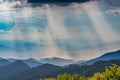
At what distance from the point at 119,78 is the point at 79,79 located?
21922 mm

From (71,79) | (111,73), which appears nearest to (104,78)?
(111,73)

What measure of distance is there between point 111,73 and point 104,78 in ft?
10.7

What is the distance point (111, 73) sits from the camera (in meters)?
96.8

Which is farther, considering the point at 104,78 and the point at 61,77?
the point at 61,77

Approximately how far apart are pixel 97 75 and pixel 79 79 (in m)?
14.7

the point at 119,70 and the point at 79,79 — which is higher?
the point at 119,70

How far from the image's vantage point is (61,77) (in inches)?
4466

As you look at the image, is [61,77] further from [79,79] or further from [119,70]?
[119,70]

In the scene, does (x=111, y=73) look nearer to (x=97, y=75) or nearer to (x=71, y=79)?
(x=97, y=75)

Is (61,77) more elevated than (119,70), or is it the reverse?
(119,70)

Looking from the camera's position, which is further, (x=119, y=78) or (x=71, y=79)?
A: (x=71, y=79)

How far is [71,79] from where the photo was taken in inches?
4380

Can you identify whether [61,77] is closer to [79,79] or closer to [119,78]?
[79,79]

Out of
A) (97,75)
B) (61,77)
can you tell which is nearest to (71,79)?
(61,77)
